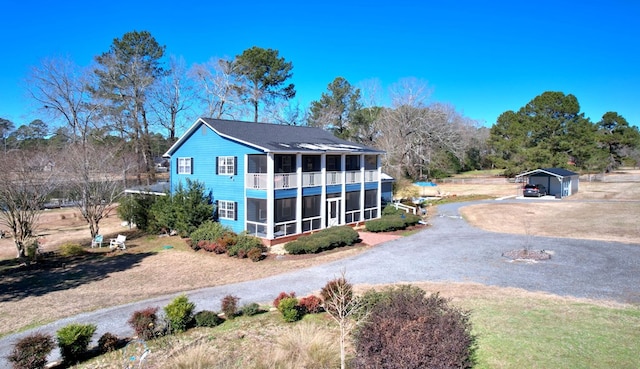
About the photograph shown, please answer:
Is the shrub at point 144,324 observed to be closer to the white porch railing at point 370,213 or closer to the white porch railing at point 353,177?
the white porch railing at point 353,177

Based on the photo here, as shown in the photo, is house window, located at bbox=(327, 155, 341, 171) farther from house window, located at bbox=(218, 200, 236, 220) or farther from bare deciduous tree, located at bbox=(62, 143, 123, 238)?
bare deciduous tree, located at bbox=(62, 143, 123, 238)

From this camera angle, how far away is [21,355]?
8641mm

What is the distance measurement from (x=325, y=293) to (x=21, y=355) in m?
7.49

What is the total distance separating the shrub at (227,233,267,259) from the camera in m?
21.3

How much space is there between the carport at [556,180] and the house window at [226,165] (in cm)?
3379

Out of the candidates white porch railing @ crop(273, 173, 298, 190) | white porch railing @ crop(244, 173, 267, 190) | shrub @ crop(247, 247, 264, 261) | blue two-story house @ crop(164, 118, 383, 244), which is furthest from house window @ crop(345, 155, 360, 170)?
shrub @ crop(247, 247, 264, 261)

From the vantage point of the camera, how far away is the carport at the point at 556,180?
44125 mm

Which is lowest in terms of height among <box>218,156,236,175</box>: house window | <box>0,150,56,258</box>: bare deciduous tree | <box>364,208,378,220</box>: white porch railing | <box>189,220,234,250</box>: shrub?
<box>189,220,234,250</box>: shrub

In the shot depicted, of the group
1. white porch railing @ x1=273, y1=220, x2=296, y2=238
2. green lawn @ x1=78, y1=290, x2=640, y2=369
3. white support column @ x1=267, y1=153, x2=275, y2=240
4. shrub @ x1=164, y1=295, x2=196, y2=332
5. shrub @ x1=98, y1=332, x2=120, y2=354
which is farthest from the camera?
white porch railing @ x1=273, y1=220, x2=296, y2=238

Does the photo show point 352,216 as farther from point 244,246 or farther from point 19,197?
point 19,197

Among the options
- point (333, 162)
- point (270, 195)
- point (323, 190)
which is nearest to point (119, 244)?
point (270, 195)

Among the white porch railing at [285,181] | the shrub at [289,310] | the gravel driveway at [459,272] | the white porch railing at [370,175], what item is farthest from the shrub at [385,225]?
the shrub at [289,310]

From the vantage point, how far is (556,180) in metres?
45.5

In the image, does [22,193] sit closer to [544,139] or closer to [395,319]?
[395,319]
